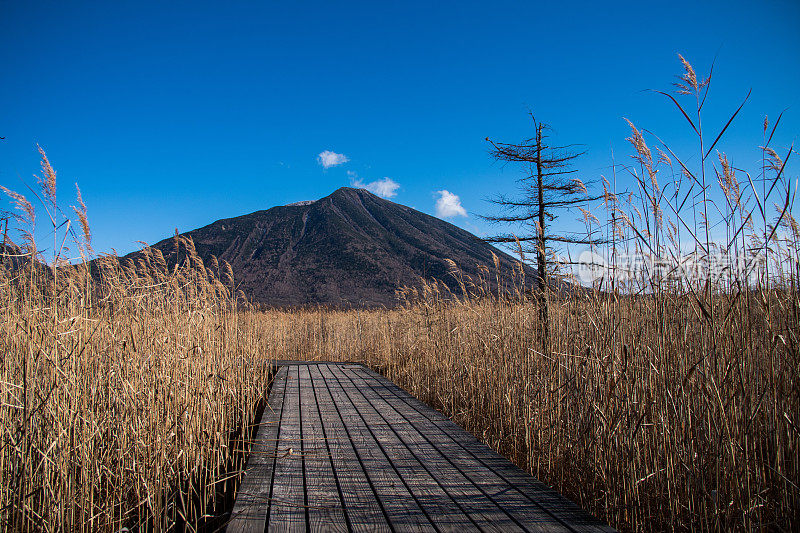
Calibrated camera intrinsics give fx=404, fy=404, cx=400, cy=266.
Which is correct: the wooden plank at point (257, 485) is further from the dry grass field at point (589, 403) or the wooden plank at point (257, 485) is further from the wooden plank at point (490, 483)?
the wooden plank at point (490, 483)

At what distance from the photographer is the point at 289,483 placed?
207 cm

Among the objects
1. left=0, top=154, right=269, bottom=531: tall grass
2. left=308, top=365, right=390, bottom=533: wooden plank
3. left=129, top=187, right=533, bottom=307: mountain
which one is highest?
left=129, top=187, right=533, bottom=307: mountain

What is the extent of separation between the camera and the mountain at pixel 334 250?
175ft

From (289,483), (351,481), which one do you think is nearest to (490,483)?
(351,481)

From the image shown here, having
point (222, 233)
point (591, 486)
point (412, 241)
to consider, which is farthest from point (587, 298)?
point (222, 233)

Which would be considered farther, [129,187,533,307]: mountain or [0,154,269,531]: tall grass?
[129,187,533,307]: mountain

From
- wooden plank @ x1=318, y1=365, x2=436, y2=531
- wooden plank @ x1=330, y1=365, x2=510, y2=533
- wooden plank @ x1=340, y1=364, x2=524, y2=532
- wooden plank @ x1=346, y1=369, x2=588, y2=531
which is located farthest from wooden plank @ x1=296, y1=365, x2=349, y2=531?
wooden plank @ x1=346, y1=369, x2=588, y2=531

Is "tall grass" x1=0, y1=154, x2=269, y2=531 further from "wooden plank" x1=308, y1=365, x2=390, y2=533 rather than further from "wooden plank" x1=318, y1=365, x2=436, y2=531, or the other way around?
"wooden plank" x1=318, y1=365, x2=436, y2=531

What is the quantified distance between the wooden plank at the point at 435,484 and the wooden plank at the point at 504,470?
0.12 metres

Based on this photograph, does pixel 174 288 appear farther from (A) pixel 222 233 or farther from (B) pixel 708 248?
(A) pixel 222 233

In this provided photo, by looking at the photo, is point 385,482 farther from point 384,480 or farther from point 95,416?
point 95,416

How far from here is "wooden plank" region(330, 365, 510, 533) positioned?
1.68 m

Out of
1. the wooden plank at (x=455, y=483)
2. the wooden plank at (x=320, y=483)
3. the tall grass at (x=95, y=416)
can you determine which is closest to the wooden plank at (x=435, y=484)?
the wooden plank at (x=455, y=483)

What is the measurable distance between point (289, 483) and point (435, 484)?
29.4 inches
